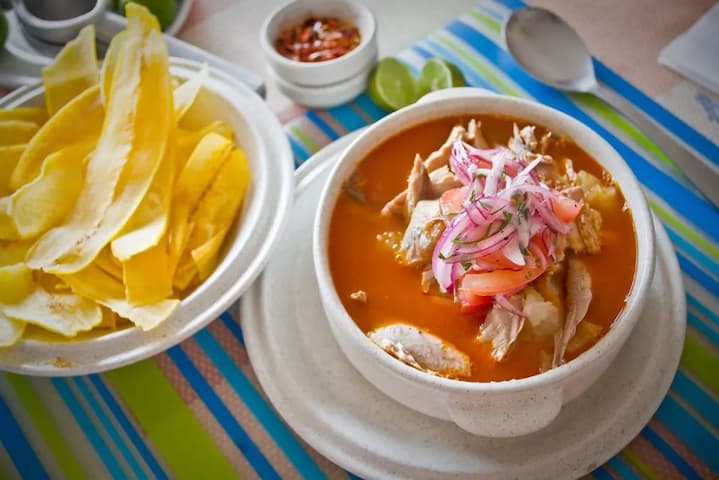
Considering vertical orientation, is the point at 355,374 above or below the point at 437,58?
below

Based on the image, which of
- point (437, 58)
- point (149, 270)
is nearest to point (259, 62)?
point (437, 58)

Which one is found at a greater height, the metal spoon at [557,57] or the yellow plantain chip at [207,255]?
the metal spoon at [557,57]

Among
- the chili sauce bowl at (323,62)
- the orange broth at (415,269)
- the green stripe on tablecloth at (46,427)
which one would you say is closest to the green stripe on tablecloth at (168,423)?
the green stripe on tablecloth at (46,427)

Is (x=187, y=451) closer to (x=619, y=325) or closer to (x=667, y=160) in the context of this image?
(x=619, y=325)

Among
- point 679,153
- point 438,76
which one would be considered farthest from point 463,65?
point 679,153

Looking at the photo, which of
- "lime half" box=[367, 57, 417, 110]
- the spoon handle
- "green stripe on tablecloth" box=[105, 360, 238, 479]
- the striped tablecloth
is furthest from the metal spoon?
"green stripe on tablecloth" box=[105, 360, 238, 479]

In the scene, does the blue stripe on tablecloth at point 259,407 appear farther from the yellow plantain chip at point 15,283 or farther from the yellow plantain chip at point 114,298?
the yellow plantain chip at point 15,283

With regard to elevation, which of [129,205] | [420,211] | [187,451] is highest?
[420,211]

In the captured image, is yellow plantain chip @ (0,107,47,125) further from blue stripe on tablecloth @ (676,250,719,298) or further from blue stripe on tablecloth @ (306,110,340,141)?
blue stripe on tablecloth @ (676,250,719,298)
